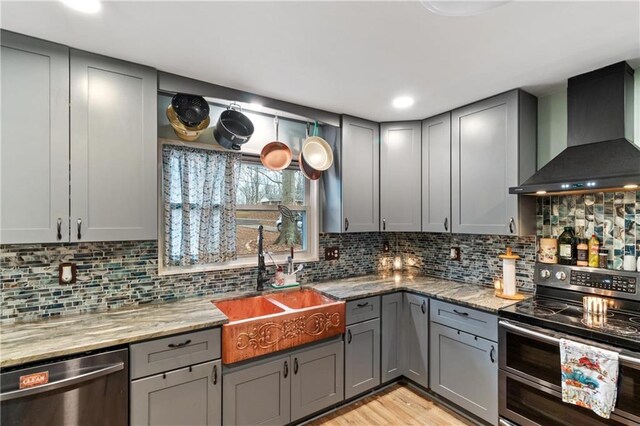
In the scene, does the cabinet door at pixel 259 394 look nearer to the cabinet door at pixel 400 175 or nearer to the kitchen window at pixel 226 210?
the kitchen window at pixel 226 210

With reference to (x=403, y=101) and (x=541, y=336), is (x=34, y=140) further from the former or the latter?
(x=541, y=336)

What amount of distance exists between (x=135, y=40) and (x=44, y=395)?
1.73m

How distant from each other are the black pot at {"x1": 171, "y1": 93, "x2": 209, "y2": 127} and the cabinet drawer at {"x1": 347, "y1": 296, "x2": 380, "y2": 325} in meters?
1.73

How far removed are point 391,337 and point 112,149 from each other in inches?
95.9

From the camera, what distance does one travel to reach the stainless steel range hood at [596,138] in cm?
170

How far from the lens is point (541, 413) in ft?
5.79

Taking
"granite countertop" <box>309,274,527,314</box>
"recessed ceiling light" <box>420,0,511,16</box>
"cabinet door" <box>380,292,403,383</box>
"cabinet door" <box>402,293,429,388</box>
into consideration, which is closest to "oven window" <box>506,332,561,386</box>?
"granite countertop" <box>309,274,527,314</box>

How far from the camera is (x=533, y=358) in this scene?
5.89 ft

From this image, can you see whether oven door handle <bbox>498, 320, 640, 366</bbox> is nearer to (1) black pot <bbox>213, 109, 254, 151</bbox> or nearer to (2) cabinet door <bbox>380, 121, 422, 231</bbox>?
(2) cabinet door <bbox>380, 121, 422, 231</bbox>

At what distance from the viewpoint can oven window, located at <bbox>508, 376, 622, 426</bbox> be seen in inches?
62.4

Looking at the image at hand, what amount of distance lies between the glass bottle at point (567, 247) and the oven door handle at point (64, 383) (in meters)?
2.81

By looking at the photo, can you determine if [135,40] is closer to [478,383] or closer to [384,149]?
[384,149]

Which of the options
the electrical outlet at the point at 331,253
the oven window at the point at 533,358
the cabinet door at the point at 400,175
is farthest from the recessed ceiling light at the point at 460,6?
the electrical outlet at the point at 331,253

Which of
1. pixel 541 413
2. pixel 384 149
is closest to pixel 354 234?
pixel 384 149
